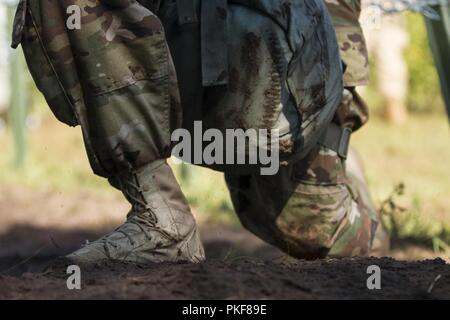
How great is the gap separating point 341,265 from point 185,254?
50cm

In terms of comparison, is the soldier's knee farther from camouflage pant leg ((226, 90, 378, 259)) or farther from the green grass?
the green grass

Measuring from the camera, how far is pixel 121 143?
273 centimetres

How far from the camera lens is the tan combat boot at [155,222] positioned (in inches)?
107

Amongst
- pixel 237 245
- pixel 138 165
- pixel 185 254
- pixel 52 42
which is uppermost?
pixel 52 42

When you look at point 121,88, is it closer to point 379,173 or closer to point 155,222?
point 155,222

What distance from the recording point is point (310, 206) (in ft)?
12.5

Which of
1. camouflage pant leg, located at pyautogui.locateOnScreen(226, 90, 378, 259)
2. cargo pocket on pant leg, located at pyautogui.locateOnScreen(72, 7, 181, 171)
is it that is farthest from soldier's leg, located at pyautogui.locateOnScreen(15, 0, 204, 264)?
camouflage pant leg, located at pyautogui.locateOnScreen(226, 90, 378, 259)

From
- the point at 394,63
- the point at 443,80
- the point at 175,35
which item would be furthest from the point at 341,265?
the point at 394,63

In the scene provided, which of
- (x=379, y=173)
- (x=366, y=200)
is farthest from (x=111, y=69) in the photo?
(x=379, y=173)

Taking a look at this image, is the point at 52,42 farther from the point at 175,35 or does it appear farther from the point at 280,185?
the point at 280,185

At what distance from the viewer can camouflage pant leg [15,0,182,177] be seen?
272 centimetres

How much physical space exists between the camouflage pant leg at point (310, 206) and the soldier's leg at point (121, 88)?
0.99m

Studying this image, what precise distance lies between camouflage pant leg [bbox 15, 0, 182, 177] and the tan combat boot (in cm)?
Answer: 7

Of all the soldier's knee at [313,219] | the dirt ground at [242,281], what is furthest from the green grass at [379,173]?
the dirt ground at [242,281]
